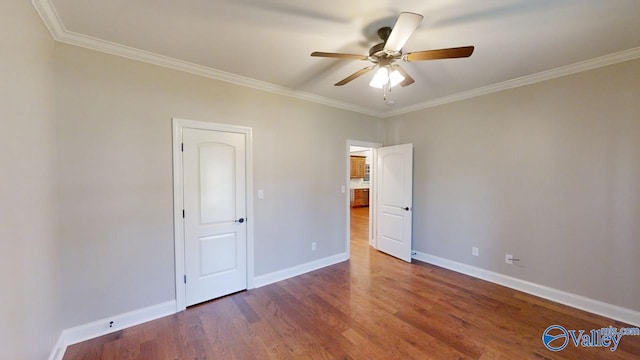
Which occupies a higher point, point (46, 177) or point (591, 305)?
point (46, 177)

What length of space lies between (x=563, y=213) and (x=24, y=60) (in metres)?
4.87

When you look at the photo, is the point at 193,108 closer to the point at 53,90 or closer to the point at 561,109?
the point at 53,90

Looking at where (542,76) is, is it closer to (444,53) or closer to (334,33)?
(444,53)

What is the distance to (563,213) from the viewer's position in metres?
2.72

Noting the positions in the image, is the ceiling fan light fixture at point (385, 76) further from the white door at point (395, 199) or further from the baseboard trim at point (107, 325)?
the baseboard trim at point (107, 325)

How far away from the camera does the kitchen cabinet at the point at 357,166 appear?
9.87m

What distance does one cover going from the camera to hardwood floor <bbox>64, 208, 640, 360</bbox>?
198 cm

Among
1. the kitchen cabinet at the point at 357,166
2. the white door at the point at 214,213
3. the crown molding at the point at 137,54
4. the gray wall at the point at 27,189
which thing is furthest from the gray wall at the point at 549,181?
the kitchen cabinet at the point at 357,166


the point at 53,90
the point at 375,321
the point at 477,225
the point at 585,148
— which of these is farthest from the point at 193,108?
the point at 585,148

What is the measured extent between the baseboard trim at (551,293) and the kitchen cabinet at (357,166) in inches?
246

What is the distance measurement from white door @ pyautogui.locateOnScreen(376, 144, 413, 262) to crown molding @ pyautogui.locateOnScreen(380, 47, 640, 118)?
33.2 inches

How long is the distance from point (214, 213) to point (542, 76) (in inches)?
163

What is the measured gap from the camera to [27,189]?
4.83 ft

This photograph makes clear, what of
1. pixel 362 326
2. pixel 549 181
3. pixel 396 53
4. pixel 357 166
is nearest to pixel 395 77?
pixel 396 53
